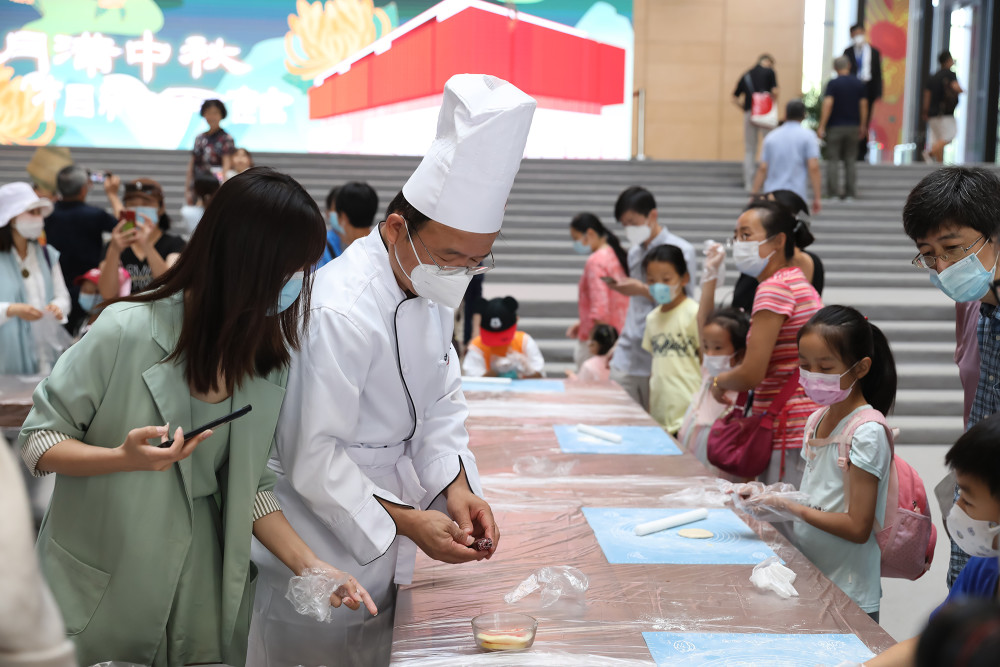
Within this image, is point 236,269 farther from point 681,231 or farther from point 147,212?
point 681,231

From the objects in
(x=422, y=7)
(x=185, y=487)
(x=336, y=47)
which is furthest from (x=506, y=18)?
(x=185, y=487)

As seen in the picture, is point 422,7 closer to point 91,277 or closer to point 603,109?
point 603,109

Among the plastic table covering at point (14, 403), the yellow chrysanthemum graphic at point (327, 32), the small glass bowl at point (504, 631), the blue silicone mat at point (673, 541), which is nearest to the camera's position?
the small glass bowl at point (504, 631)

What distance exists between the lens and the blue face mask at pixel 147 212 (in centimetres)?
443

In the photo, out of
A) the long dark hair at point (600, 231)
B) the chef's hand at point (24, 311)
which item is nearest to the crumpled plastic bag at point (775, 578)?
the chef's hand at point (24, 311)

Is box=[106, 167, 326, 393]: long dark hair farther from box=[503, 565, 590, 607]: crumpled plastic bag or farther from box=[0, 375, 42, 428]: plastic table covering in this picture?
box=[0, 375, 42, 428]: plastic table covering

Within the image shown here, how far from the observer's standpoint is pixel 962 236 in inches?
78.1

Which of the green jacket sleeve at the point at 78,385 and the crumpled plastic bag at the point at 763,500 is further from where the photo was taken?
the crumpled plastic bag at the point at 763,500

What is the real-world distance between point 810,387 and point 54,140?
13371 mm

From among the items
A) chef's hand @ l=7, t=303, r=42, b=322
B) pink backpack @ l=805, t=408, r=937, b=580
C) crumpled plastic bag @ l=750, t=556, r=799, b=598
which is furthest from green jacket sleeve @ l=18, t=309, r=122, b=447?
chef's hand @ l=7, t=303, r=42, b=322

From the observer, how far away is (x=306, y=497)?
1.55 metres

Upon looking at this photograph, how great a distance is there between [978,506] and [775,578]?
386 mm

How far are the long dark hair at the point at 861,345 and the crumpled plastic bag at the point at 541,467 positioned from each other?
734 millimetres

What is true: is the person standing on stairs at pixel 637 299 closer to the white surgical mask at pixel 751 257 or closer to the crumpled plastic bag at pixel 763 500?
the white surgical mask at pixel 751 257
